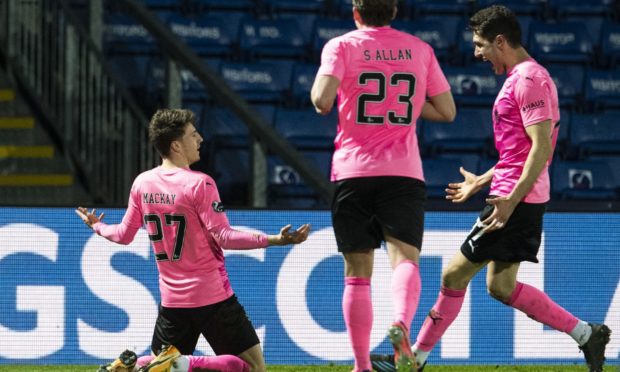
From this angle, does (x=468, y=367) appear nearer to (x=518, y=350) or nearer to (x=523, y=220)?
(x=518, y=350)

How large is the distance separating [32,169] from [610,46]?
545cm

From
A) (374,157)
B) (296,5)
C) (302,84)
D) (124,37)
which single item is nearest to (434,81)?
(374,157)

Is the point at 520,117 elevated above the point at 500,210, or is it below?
above

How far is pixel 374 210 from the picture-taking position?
18.5ft

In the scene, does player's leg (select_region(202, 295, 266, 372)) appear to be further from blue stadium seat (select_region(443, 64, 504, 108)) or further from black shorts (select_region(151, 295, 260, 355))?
blue stadium seat (select_region(443, 64, 504, 108))

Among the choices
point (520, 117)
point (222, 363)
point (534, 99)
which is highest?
point (534, 99)

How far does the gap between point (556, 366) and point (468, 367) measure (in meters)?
0.51

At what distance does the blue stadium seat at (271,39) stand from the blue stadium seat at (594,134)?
2448 mm

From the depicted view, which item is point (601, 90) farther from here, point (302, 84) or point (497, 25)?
point (497, 25)

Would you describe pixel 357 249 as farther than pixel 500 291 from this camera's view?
No

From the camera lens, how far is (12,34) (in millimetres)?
10242

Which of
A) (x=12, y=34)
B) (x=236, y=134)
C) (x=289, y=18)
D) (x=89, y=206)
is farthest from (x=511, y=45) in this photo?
(x=289, y=18)

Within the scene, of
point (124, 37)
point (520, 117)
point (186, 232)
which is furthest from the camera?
point (124, 37)

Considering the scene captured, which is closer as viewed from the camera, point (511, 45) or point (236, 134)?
point (511, 45)
